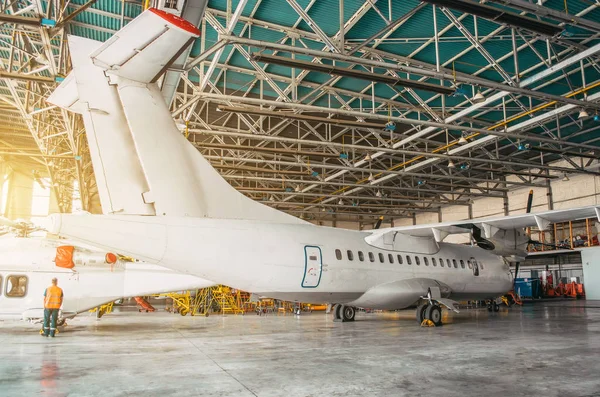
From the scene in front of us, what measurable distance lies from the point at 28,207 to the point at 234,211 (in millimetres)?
35161

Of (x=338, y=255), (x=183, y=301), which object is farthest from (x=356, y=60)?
(x=183, y=301)

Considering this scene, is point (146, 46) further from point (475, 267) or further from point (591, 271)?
point (591, 271)

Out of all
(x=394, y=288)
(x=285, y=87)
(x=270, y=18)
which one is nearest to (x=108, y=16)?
(x=270, y=18)

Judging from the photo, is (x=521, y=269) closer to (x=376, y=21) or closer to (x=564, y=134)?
(x=564, y=134)

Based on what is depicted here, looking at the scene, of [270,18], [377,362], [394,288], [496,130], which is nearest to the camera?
[377,362]

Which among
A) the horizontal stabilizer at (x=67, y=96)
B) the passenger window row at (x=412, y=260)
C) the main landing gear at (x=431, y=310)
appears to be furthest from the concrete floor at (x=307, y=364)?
the horizontal stabilizer at (x=67, y=96)

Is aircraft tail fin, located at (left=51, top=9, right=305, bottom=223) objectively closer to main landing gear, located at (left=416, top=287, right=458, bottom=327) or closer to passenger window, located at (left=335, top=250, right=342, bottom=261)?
passenger window, located at (left=335, top=250, right=342, bottom=261)

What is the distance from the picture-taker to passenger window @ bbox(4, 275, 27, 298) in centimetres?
1292

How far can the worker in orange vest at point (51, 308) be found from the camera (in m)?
11.7

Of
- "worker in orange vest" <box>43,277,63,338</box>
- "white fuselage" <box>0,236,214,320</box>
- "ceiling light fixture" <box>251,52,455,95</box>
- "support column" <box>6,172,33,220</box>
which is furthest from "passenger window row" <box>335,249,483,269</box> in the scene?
"support column" <box>6,172,33,220</box>

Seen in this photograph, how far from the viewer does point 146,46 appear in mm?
6680

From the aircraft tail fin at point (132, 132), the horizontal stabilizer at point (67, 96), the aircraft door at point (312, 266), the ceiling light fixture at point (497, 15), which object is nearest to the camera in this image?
the aircraft tail fin at point (132, 132)

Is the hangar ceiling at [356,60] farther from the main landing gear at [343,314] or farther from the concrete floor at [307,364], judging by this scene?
the main landing gear at [343,314]

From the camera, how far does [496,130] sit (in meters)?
20.8
